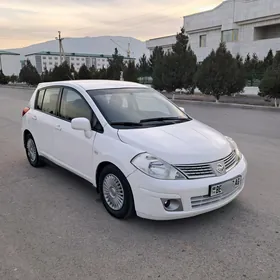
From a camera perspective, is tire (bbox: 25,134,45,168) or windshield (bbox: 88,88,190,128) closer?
windshield (bbox: 88,88,190,128)

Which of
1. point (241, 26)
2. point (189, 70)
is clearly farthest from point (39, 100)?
point (241, 26)

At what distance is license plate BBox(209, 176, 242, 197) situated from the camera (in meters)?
3.11

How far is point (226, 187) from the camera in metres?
3.25

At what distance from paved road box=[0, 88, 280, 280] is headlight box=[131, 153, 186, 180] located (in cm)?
65

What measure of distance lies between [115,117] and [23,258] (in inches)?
75.2

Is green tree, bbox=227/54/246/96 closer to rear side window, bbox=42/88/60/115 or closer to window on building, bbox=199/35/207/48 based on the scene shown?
rear side window, bbox=42/88/60/115

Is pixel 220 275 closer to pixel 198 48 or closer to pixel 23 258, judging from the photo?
pixel 23 258

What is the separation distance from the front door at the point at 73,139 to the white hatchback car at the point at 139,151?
13 mm

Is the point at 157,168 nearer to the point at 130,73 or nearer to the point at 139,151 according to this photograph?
the point at 139,151

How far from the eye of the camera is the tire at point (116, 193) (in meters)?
3.27

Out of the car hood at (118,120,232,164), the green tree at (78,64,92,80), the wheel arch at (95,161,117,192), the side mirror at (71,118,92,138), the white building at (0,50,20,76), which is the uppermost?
the white building at (0,50,20,76)

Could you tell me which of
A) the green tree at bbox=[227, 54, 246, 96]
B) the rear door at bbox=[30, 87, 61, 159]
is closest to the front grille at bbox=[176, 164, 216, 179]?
the rear door at bbox=[30, 87, 61, 159]

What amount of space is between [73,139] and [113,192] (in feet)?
3.39

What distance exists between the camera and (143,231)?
10.6ft
